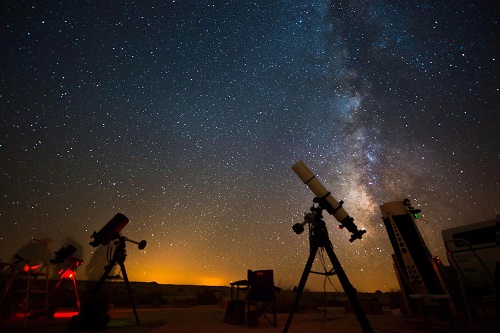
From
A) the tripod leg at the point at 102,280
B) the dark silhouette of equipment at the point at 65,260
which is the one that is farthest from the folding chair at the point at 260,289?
the dark silhouette of equipment at the point at 65,260

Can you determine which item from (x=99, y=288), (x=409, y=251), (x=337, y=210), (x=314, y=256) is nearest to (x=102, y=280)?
(x=99, y=288)

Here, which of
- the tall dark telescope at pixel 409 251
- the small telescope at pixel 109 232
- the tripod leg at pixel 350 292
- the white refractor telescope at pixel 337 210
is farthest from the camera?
the tall dark telescope at pixel 409 251

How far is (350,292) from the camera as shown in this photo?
3.94m

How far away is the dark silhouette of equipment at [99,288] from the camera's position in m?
5.66

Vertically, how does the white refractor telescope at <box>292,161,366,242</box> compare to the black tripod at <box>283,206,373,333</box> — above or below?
above

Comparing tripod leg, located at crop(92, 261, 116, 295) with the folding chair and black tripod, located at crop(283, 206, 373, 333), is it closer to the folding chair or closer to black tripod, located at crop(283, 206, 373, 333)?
the folding chair

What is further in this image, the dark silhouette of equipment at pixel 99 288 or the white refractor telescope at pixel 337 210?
the dark silhouette of equipment at pixel 99 288

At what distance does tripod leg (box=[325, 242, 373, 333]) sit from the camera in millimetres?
3695

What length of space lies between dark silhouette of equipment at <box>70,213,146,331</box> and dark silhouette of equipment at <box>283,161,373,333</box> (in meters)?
4.13

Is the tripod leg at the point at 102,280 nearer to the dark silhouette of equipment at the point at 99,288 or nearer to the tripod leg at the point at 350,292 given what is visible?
the dark silhouette of equipment at the point at 99,288

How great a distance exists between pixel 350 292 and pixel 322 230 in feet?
3.31

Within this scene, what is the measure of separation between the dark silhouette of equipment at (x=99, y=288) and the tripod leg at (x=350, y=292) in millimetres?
4622

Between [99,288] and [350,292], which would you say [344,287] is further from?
[99,288]

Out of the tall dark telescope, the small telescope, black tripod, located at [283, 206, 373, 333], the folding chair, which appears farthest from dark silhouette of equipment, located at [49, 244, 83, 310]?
the tall dark telescope
